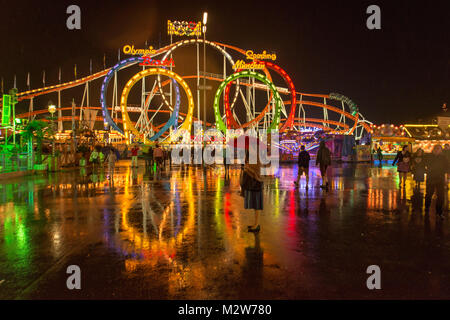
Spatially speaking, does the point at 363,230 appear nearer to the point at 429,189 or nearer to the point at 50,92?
the point at 429,189

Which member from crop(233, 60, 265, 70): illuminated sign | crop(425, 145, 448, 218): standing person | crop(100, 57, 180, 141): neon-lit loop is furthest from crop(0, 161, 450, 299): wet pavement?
crop(233, 60, 265, 70): illuminated sign

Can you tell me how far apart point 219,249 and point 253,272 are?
969 millimetres

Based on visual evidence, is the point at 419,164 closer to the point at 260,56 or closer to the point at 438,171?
the point at 438,171

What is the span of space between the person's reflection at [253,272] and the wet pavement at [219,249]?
1 centimetres

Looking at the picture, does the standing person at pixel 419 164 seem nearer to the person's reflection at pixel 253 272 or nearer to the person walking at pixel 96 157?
the person's reflection at pixel 253 272

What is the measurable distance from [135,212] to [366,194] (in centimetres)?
662

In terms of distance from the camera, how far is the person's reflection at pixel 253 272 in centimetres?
346

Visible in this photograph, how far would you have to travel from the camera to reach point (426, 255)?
4566 mm

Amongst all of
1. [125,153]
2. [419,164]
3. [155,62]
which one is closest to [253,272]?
[419,164]

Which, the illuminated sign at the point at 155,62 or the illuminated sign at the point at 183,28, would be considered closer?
the illuminated sign at the point at 155,62

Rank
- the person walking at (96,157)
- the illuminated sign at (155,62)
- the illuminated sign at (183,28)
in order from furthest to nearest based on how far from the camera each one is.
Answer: the illuminated sign at (183,28), the illuminated sign at (155,62), the person walking at (96,157)

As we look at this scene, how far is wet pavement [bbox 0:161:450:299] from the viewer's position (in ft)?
11.6

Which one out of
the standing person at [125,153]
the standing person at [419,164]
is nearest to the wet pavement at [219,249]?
the standing person at [419,164]
